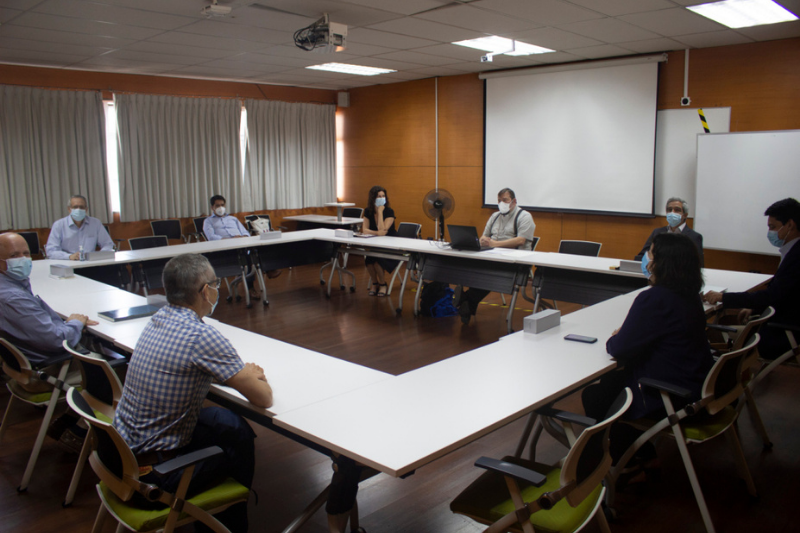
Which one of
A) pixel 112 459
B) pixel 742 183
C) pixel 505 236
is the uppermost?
pixel 742 183

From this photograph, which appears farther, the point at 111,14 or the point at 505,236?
the point at 505,236

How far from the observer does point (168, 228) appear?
772 cm

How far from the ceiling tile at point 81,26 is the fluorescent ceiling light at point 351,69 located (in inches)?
94.2

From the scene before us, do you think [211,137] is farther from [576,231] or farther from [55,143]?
[576,231]

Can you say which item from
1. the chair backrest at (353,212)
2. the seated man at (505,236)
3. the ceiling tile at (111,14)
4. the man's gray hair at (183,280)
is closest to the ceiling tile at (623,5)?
the seated man at (505,236)

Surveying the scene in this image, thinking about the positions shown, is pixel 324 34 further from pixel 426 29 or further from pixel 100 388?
pixel 100 388

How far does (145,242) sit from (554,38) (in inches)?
184

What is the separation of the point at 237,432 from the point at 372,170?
758 cm

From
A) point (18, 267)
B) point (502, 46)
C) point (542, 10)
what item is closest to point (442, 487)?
point (18, 267)

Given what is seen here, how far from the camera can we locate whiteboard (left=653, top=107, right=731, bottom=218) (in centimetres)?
576

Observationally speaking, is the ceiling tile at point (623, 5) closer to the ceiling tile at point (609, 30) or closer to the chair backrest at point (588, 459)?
the ceiling tile at point (609, 30)

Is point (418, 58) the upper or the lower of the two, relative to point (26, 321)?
upper

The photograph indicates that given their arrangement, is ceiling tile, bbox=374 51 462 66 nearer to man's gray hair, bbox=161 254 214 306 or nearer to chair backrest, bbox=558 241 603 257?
chair backrest, bbox=558 241 603 257

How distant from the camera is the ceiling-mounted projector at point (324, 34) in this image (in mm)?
4414
